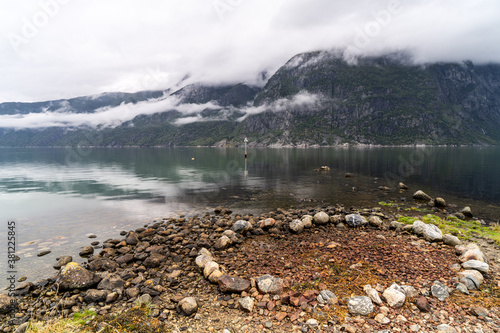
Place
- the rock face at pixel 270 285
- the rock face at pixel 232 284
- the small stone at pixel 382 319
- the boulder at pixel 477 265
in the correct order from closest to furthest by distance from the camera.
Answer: the small stone at pixel 382 319 < the rock face at pixel 270 285 < the rock face at pixel 232 284 < the boulder at pixel 477 265

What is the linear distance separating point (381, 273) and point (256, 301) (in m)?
5.76

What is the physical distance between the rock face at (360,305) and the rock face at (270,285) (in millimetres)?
2540

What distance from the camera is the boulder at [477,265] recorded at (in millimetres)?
10125

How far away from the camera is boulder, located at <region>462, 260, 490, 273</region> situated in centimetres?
1012

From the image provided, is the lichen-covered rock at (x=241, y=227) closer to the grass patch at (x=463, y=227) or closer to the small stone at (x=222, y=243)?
the small stone at (x=222, y=243)

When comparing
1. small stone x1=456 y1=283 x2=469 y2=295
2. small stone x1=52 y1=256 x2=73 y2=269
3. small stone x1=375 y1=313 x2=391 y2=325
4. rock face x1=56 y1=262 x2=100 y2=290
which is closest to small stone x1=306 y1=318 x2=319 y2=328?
small stone x1=375 y1=313 x2=391 y2=325

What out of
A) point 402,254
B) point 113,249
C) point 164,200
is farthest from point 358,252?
point 164,200

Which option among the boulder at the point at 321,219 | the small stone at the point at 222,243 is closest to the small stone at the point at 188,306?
the small stone at the point at 222,243

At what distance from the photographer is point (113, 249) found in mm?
14297

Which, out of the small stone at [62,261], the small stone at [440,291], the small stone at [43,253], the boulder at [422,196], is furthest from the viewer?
the boulder at [422,196]

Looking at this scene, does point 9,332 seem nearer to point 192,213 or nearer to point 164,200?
point 192,213

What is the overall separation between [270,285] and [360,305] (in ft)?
10.6

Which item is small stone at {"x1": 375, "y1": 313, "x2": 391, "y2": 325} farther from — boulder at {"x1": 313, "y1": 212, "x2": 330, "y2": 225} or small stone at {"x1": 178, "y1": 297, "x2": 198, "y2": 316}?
boulder at {"x1": 313, "y1": 212, "x2": 330, "y2": 225}

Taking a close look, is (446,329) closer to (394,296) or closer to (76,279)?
(394,296)
